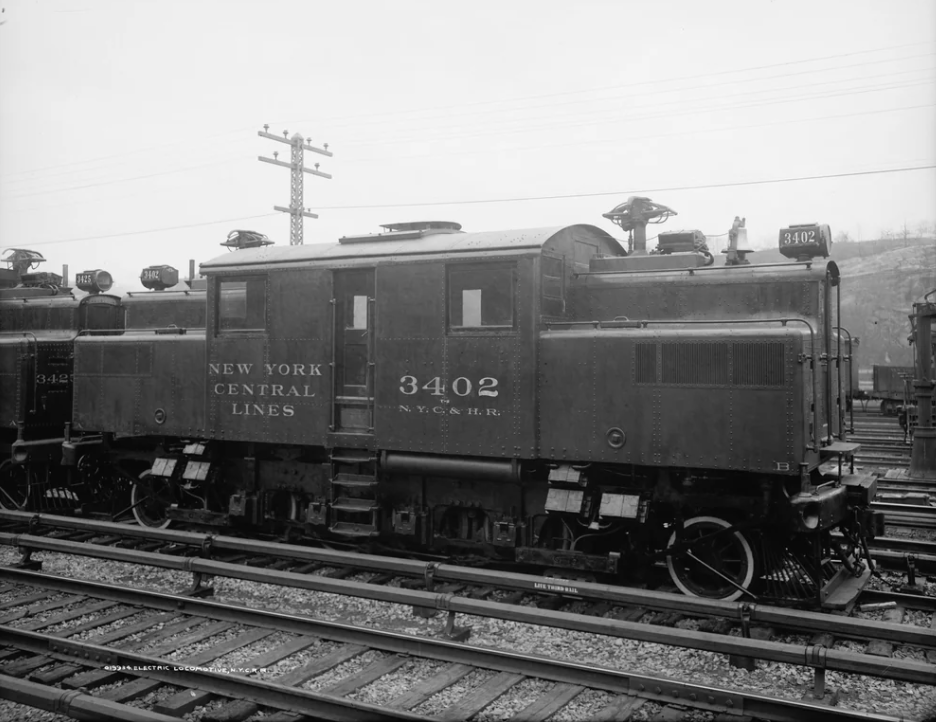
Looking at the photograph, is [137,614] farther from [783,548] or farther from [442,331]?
[783,548]

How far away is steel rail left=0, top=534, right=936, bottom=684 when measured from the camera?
5.23m

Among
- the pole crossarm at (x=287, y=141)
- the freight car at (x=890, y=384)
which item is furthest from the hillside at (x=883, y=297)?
the pole crossarm at (x=287, y=141)

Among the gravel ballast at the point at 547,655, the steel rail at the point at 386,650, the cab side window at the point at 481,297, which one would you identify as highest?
the cab side window at the point at 481,297

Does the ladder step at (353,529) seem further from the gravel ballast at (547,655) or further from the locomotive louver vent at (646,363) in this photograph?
the locomotive louver vent at (646,363)

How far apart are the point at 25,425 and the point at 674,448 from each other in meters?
10.5

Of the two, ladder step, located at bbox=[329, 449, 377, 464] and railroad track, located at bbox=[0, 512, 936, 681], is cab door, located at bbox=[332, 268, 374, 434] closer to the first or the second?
ladder step, located at bbox=[329, 449, 377, 464]

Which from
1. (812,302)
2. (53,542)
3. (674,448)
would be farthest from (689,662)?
(53,542)

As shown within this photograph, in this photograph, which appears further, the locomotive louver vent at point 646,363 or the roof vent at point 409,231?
the roof vent at point 409,231

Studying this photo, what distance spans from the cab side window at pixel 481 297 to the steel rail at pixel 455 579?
2.62 meters

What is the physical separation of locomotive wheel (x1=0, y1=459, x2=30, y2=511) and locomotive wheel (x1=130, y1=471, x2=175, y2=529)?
282cm

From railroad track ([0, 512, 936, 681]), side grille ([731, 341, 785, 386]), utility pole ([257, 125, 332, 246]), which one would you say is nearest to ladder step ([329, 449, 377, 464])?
railroad track ([0, 512, 936, 681])

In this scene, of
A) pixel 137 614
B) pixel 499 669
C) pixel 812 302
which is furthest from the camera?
pixel 812 302

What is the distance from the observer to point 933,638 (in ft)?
18.1

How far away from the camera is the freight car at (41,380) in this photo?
12.9m
